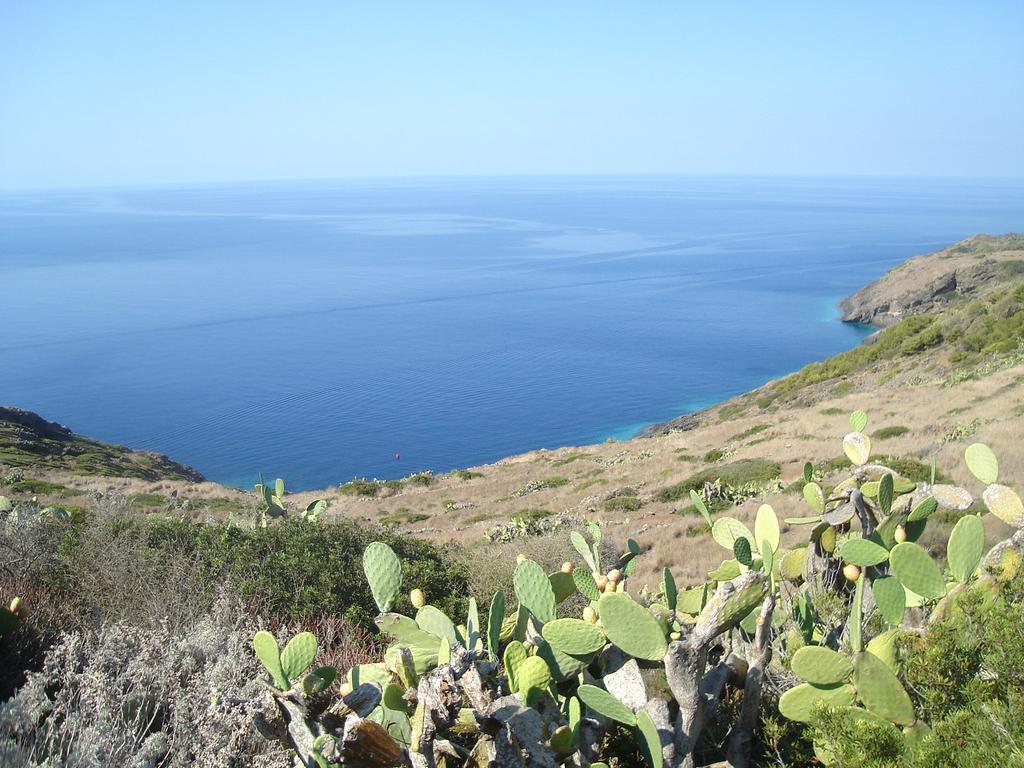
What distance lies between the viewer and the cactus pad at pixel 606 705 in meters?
2.96

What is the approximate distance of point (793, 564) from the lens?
5195mm

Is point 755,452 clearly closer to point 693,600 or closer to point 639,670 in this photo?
point 693,600

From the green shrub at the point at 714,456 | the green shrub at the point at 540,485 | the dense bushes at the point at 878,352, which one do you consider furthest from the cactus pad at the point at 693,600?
the dense bushes at the point at 878,352

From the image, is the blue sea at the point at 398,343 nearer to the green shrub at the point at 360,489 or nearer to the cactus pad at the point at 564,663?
the green shrub at the point at 360,489

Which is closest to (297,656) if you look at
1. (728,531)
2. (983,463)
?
(728,531)

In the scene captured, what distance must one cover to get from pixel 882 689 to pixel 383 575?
7.45ft

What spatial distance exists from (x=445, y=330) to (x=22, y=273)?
80064 millimetres

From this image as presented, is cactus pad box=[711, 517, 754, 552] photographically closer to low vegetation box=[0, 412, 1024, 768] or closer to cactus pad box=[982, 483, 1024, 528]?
low vegetation box=[0, 412, 1024, 768]

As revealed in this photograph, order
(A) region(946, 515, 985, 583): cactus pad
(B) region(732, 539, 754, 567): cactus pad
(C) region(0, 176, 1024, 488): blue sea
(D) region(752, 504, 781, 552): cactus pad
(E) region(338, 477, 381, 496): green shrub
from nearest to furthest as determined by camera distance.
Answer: (A) region(946, 515, 985, 583): cactus pad
(B) region(732, 539, 754, 567): cactus pad
(D) region(752, 504, 781, 552): cactus pad
(E) region(338, 477, 381, 496): green shrub
(C) region(0, 176, 1024, 488): blue sea

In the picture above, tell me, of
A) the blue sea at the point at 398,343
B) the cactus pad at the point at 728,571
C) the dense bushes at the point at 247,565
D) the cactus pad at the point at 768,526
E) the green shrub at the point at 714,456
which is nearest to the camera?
the cactus pad at the point at 768,526

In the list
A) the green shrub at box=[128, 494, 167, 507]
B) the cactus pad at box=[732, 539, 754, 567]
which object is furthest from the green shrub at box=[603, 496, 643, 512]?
the cactus pad at box=[732, 539, 754, 567]

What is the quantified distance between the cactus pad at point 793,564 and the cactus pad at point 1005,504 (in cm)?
123

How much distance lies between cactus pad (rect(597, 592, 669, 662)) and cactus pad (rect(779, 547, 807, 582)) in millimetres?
2386

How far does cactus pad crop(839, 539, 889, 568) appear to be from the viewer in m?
4.03
